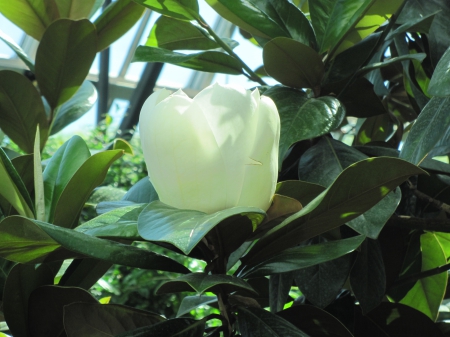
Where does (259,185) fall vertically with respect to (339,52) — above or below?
below

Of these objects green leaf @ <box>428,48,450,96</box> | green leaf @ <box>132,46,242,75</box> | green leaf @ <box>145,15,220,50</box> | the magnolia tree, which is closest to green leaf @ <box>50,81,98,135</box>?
the magnolia tree

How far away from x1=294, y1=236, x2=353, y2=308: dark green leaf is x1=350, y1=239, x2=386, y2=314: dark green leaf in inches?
1.0

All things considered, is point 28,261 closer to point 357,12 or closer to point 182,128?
point 182,128

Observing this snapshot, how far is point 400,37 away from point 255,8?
0.98ft

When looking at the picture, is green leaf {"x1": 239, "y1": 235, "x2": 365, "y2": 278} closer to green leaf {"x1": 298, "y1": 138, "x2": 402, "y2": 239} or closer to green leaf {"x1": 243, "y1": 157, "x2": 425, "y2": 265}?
green leaf {"x1": 243, "y1": 157, "x2": 425, "y2": 265}

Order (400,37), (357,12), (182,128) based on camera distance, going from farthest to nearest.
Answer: (400,37) < (357,12) < (182,128)

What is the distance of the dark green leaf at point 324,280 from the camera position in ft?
2.49

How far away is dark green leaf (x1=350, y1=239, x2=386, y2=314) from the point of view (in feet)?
2.56

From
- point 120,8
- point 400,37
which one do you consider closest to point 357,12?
point 400,37

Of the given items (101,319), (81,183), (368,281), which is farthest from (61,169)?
(368,281)

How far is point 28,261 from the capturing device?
0.57 metres

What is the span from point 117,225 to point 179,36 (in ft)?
1.85

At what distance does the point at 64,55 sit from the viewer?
991mm

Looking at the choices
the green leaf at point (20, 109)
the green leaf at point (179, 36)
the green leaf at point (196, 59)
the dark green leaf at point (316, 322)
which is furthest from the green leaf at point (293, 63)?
the green leaf at point (20, 109)
